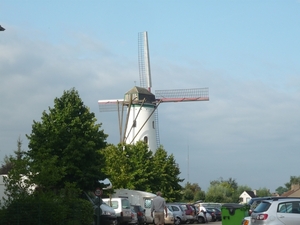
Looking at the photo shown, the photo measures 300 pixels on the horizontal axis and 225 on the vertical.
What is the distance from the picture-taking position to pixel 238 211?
2847 centimetres

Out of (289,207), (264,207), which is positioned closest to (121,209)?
(264,207)

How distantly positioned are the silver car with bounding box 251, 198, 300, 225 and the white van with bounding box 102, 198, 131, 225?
54.2 feet

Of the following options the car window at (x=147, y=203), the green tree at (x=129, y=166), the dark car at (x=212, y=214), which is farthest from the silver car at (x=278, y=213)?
the dark car at (x=212, y=214)

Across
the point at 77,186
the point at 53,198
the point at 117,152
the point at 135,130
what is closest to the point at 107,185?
the point at 77,186

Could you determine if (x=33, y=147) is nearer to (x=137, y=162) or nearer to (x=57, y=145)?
(x=57, y=145)

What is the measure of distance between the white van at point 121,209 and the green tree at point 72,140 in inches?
57.0

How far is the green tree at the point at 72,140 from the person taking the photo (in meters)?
34.9

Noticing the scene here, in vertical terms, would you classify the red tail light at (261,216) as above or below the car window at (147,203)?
below

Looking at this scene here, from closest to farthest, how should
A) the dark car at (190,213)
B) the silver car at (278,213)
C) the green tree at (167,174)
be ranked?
the silver car at (278,213)
the dark car at (190,213)
the green tree at (167,174)

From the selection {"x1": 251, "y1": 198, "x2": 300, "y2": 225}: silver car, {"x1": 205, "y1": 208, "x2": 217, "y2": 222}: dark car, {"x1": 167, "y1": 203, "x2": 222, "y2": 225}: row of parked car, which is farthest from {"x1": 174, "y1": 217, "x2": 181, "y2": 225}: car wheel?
{"x1": 251, "y1": 198, "x2": 300, "y2": 225}: silver car

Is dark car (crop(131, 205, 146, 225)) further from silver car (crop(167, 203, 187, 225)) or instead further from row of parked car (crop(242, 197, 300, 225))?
row of parked car (crop(242, 197, 300, 225))

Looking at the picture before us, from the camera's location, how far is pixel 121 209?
35.8m

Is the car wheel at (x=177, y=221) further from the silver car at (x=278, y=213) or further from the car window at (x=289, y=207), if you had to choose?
the car window at (x=289, y=207)

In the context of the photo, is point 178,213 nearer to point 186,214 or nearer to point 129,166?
point 186,214
